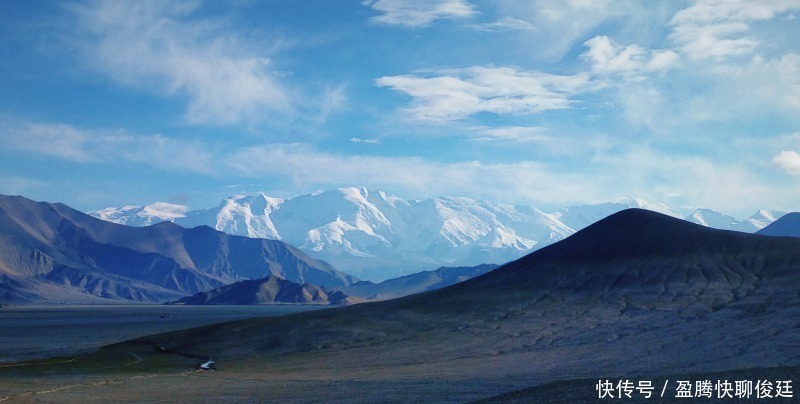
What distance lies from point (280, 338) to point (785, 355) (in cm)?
5132

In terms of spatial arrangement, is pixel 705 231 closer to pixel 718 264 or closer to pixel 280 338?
pixel 718 264

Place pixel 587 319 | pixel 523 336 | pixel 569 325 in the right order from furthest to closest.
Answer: pixel 587 319, pixel 569 325, pixel 523 336

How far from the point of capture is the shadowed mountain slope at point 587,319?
63.2m

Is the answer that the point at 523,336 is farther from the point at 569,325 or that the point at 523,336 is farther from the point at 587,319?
the point at 587,319

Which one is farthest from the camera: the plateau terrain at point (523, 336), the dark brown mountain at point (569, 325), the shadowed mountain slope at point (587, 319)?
the shadowed mountain slope at point (587, 319)

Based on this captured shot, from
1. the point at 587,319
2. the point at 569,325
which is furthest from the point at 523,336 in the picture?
the point at 587,319

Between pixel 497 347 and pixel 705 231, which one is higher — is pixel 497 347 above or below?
below

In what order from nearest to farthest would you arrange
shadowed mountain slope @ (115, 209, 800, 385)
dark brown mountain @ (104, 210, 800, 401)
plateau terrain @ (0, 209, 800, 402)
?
plateau terrain @ (0, 209, 800, 402) → dark brown mountain @ (104, 210, 800, 401) → shadowed mountain slope @ (115, 209, 800, 385)

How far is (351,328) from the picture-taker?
92.8m

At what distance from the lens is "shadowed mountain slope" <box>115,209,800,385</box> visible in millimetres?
63188

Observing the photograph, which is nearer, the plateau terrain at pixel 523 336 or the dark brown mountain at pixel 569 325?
the plateau terrain at pixel 523 336

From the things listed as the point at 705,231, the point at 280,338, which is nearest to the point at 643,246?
the point at 705,231

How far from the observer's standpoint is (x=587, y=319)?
8744cm

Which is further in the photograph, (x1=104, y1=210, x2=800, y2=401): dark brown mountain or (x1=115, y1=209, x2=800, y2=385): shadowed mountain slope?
(x1=115, y1=209, x2=800, y2=385): shadowed mountain slope
